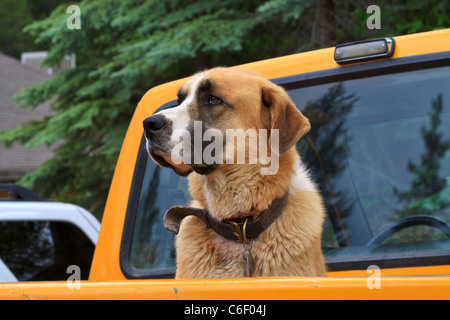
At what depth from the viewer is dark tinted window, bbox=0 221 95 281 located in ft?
17.2

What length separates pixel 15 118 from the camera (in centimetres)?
2578

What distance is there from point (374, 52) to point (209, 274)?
1.23m

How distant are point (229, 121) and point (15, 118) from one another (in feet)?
81.7

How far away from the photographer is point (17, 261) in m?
5.36

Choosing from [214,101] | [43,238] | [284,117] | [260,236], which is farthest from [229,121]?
[43,238]

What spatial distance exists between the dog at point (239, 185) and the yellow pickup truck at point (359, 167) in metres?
0.22

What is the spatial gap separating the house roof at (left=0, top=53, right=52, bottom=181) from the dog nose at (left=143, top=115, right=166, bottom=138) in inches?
859

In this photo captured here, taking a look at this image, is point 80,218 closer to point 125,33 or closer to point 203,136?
point 203,136

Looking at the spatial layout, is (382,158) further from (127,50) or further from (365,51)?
(127,50)

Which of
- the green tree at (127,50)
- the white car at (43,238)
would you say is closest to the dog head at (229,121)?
the white car at (43,238)

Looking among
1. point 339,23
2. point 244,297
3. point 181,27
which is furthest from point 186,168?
point 339,23

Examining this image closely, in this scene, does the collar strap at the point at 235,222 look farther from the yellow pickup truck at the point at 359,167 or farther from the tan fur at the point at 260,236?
the yellow pickup truck at the point at 359,167
